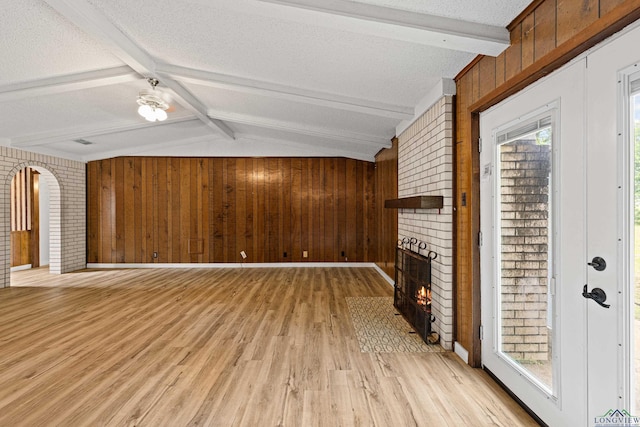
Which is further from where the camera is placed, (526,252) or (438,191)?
(438,191)

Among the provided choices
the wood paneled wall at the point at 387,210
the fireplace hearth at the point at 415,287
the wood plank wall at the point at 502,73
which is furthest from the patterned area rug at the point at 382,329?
the wood paneled wall at the point at 387,210

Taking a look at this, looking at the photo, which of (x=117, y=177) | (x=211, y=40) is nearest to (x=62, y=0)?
(x=211, y=40)

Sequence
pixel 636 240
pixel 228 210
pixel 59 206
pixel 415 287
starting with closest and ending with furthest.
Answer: pixel 636 240 < pixel 415 287 < pixel 59 206 < pixel 228 210

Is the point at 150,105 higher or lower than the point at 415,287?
higher

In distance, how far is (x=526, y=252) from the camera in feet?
6.95

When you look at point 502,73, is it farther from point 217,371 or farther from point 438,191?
point 217,371

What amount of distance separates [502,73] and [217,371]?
2963 millimetres

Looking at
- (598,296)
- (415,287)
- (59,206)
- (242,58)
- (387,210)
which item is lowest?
(415,287)

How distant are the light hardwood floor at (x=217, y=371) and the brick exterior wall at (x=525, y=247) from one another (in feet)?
1.37

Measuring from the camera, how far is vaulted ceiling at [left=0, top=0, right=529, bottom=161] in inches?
82.0

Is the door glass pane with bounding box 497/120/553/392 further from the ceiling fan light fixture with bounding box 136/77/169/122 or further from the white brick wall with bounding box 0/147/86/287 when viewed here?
the white brick wall with bounding box 0/147/86/287

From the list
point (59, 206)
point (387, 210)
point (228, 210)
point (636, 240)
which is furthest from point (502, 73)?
point (59, 206)

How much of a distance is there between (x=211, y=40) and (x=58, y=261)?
625 cm

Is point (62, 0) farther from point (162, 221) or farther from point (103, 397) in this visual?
point (162, 221)
